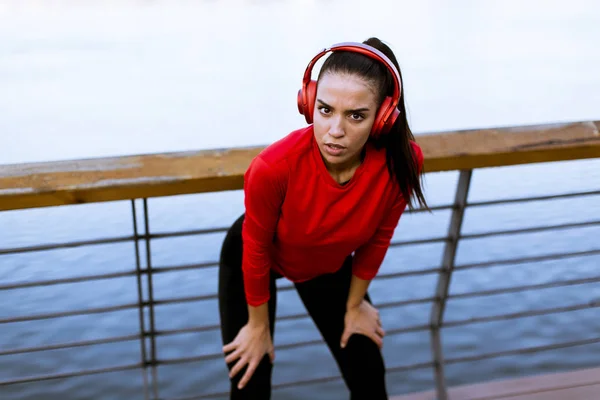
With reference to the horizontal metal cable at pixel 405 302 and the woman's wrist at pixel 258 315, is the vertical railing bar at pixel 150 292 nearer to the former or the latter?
the woman's wrist at pixel 258 315

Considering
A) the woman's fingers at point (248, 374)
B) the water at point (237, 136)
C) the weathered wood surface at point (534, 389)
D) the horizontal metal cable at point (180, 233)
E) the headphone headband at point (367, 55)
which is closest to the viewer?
the headphone headband at point (367, 55)

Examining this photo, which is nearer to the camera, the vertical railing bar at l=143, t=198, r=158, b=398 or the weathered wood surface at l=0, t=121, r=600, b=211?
the weathered wood surface at l=0, t=121, r=600, b=211

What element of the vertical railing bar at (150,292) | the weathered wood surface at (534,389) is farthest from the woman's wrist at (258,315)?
the weathered wood surface at (534,389)

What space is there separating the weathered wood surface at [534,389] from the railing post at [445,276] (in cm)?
7

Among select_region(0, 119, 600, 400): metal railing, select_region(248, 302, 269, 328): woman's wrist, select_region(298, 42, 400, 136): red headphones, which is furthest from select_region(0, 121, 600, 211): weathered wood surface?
select_region(248, 302, 269, 328): woman's wrist

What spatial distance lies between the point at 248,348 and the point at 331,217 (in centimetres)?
35

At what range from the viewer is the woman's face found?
119cm

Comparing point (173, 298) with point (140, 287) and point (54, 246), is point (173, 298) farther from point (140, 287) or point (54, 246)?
point (54, 246)

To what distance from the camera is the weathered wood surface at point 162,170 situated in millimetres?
1268

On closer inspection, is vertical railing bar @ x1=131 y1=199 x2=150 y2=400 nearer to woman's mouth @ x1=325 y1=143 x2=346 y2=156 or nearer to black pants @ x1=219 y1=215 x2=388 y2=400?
black pants @ x1=219 y1=215 x2=388 y2=400

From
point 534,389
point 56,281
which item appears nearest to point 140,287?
point 56,281

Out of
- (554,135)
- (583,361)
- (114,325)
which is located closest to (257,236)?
(554,135)

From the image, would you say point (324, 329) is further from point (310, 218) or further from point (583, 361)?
point (583, 361)

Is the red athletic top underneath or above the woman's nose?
underneath
